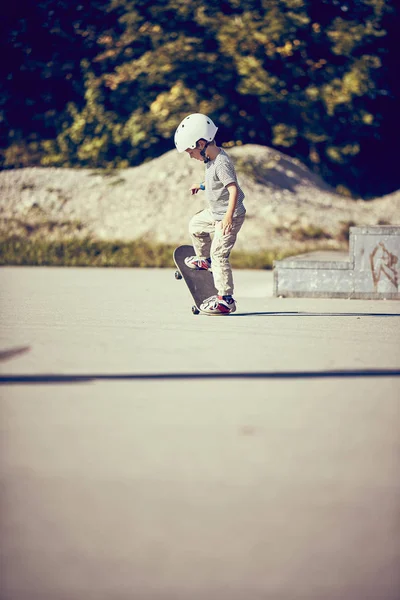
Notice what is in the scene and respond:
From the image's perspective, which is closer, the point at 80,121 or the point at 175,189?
the point at 175,189

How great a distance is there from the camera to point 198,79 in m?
23.4

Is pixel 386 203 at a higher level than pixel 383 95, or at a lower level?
lower

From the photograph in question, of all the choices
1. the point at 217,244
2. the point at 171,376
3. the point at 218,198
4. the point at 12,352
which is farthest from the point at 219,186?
the point at 171,376

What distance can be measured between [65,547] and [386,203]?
22256mm

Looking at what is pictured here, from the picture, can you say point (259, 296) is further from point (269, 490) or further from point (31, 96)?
point (31, 96)

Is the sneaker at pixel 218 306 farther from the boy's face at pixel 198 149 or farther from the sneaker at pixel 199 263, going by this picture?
the boy's face at pixel 198 149

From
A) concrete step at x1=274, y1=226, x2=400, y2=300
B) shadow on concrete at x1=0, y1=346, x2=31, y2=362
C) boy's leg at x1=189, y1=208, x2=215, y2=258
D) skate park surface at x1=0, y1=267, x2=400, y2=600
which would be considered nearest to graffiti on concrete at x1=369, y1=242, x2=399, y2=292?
concrete step at x1=274, y1=226, x2=400, y2=300

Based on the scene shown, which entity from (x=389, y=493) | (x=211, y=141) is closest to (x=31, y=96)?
(x=211, y=141)

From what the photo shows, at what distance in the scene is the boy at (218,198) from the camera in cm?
888

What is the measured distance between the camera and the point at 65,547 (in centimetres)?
299

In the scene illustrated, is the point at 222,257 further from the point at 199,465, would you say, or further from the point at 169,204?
the point at 169,204

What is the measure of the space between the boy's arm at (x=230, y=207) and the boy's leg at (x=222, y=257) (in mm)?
90

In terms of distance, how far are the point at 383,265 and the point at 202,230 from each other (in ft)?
9.40

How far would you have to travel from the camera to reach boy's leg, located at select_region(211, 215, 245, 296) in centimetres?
892
